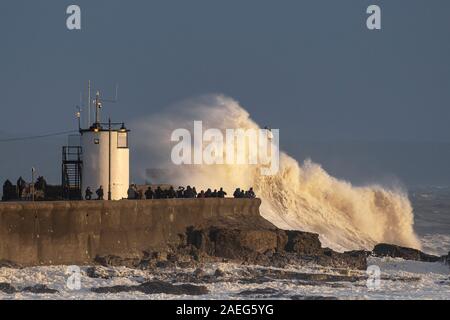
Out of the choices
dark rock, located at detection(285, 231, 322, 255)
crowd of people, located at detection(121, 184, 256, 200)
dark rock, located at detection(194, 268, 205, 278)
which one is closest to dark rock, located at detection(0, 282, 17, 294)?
dark rock, located at detection(194, 268, 205, 278)

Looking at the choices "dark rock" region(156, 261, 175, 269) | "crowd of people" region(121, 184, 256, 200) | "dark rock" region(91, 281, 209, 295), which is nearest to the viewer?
"dark rock" region(91, 281, 209, 295)

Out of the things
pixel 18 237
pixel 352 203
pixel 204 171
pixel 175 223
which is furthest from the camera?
pixel 352 203

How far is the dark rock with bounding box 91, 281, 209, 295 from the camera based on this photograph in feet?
79.1

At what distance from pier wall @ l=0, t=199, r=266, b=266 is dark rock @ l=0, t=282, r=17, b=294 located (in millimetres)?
1250

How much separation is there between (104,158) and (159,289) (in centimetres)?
516

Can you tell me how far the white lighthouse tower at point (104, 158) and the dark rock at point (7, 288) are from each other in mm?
5243

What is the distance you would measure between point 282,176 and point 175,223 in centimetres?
1066

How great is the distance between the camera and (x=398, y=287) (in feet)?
85.7

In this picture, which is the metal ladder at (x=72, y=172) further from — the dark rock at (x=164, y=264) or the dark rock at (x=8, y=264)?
the dark rock at (x=8, y=264)

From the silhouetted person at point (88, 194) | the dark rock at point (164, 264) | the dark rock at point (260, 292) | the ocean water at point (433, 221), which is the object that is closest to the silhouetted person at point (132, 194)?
the silhouetted person at point (88, 194)

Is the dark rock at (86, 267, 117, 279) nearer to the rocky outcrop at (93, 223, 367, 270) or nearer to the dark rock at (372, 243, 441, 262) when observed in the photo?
the rocky outcrop at (93, 223, 367, 270)
